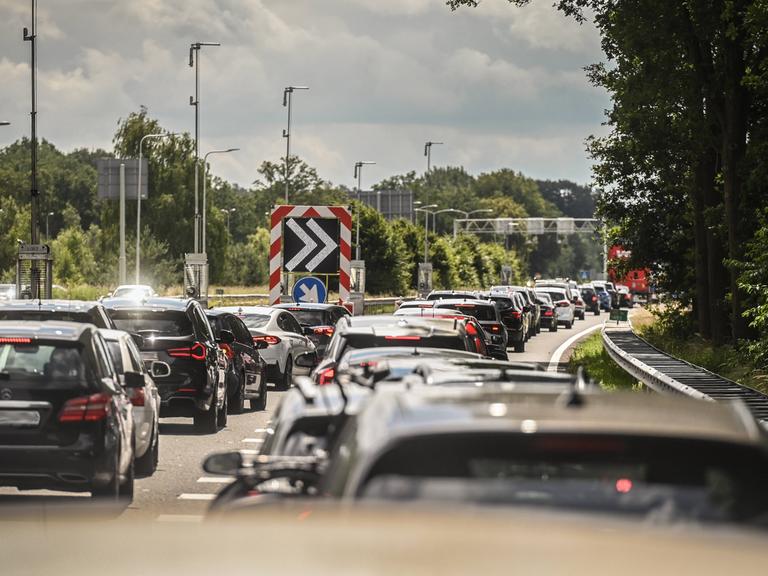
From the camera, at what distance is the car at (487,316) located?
1399 inches

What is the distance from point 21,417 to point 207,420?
819 centimetres

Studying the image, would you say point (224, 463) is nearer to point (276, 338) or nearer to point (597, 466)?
point (597, 466)

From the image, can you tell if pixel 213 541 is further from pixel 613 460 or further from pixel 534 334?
pixel 534 334

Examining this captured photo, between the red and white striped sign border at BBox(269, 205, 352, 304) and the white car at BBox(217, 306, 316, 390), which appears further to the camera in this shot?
the red and white striped sign border at BBox(269, 205, 352, 304)

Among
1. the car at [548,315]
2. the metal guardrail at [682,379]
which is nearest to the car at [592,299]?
the car at [548,315]

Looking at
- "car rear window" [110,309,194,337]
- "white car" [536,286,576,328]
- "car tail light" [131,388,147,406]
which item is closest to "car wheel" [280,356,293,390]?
"car rear window" [110,309,194,337]

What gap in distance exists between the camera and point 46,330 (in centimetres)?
1234

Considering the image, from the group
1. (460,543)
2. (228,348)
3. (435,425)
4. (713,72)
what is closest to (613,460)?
(435,425)

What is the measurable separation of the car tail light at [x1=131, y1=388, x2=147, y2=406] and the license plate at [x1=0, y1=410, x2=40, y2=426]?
2506mm

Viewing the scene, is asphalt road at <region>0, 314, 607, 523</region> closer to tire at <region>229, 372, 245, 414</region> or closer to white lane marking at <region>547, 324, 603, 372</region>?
tire at <region>229, 372, 245, 414</region>

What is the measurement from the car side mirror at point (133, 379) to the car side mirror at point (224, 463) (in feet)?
22.3

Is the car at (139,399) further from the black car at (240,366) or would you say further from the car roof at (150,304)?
the black car at (240,366)

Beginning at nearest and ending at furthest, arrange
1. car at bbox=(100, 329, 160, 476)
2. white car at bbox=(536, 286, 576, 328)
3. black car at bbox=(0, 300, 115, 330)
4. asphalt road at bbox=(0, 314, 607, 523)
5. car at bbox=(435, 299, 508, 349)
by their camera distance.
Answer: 1. asphalt road at bbox=(0, 314, 607, 523)
2. car at bbox=(100, 329, 160, 476)
3. black car at bbox=(0, 300, 115, 330)
4. car at bbox=(435, 299, 508, 349)
5. white car at bbox=(536, 286, 576, 328)

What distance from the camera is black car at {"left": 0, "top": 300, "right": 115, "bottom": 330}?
17.0 metres
